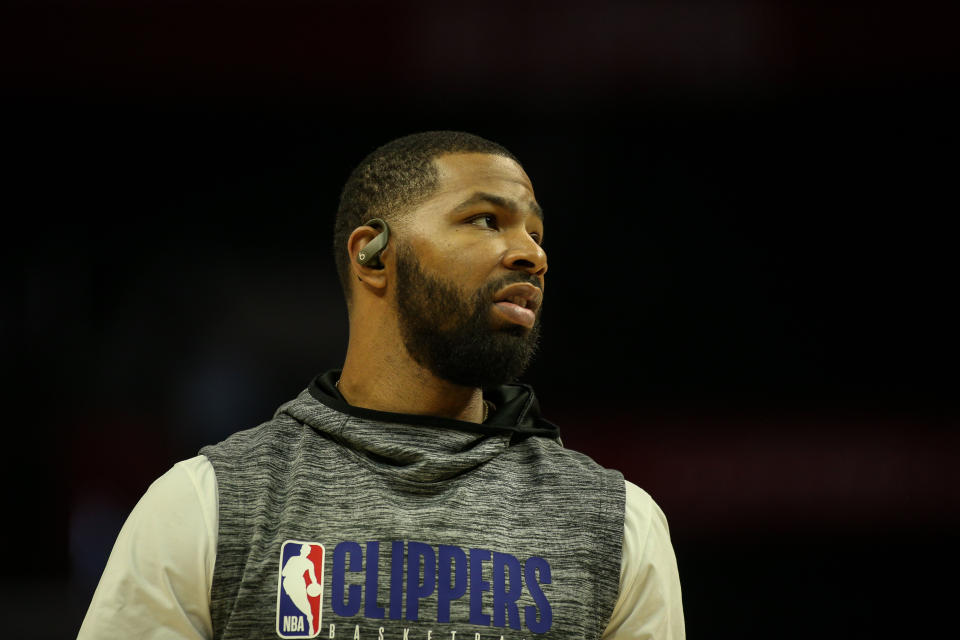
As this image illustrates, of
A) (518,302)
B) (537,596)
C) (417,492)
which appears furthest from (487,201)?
(537,596)

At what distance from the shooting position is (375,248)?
114 cm

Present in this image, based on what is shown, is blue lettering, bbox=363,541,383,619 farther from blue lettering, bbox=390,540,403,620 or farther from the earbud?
the earbud

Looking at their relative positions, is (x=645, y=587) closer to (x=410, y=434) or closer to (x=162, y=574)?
(x=410, y=434)

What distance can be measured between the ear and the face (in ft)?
0.09

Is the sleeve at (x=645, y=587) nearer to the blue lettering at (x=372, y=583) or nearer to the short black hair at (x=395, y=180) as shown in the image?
the blue lettering at (x=372, y=583)

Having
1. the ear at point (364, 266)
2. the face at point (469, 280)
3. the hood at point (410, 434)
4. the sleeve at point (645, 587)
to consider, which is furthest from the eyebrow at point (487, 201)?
the sleeve at point (645, 587)

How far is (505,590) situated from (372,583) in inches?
5.4

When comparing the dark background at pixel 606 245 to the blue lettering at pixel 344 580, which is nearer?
the blue lettering at pixel 344 580

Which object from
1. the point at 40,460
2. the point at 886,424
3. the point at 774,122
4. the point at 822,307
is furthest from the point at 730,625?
the point at 40,460

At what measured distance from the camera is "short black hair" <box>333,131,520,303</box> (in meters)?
1.16

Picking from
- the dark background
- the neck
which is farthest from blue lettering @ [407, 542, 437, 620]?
the dark background

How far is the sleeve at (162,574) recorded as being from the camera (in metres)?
0.94

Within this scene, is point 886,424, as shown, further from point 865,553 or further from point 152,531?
point 152,531

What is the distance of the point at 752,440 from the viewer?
1.74 m
